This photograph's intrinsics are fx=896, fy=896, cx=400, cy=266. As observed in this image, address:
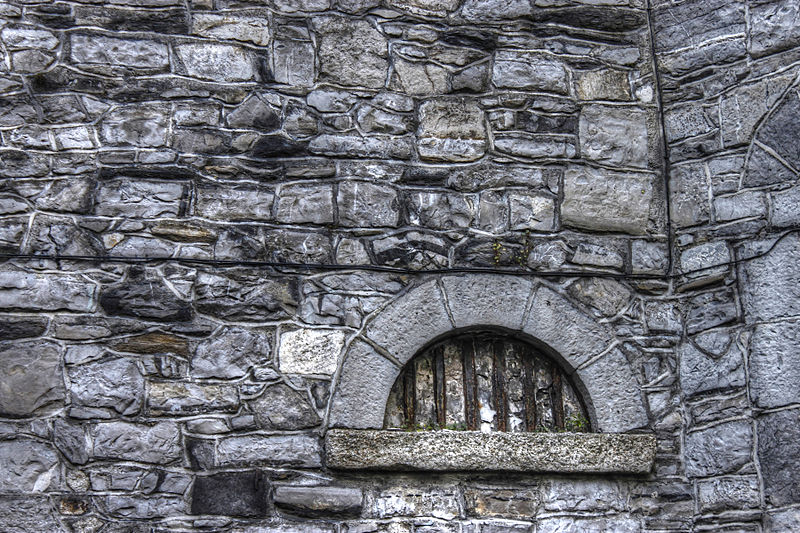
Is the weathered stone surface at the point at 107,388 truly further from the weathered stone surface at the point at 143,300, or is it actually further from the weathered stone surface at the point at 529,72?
the weathered stone surface at the point at 529,72

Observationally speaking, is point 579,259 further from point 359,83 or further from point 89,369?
point 89,369

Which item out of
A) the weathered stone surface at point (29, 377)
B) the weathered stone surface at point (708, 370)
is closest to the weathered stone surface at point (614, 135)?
the weathered stone surface at point (708, 370)

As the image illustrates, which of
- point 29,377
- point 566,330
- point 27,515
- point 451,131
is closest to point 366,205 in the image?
point 451,131

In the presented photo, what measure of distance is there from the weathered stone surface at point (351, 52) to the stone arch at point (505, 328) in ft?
3.52

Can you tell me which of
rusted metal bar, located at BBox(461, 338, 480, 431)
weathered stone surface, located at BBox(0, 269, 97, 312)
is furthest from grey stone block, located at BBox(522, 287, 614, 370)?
weathered stone surface, located at BBox(0, 269, 97, 312)

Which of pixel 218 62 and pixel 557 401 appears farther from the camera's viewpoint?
pixel 218 62

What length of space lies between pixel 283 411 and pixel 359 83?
5.25 ft

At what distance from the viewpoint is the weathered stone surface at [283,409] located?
3760 mm

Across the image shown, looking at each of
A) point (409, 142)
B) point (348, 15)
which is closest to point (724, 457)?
point (409, 142)

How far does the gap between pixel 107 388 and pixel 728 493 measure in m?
2.64

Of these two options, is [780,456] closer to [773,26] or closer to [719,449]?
[719,449]

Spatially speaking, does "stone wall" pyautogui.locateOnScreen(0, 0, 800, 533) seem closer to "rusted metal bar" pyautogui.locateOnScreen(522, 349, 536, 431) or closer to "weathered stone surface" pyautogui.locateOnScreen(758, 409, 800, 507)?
"weathered stone surface" pyautogui.locateOnScreen(758, 409, 800, 507)

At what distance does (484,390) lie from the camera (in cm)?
402

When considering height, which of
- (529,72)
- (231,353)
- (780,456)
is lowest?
(780,456)
